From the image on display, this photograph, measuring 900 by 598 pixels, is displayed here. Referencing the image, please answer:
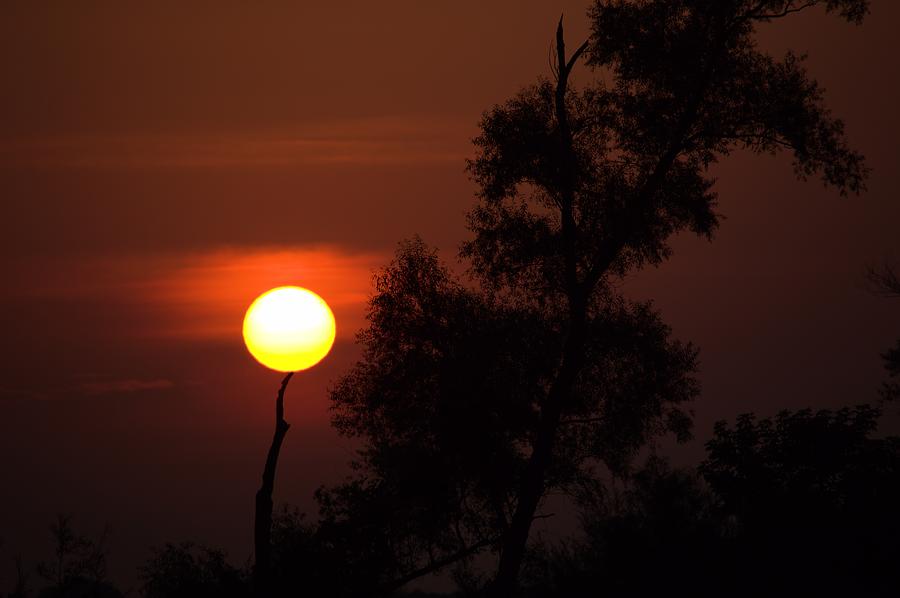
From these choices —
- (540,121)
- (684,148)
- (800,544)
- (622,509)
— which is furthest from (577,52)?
(622,509)

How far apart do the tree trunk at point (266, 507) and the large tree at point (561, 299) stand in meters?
6.79

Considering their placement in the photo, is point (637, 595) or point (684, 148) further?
point (637, 595)

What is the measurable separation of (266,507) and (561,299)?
13.1m

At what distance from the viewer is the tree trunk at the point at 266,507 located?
29531 millimetres

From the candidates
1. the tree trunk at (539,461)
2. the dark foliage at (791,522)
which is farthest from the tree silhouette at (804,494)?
the tree trunk at (539,461)

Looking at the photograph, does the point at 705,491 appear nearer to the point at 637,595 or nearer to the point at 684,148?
the point at 637,595

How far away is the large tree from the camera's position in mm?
33281

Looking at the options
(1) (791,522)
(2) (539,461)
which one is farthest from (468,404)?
(1) (791,522)

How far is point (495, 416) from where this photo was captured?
36656 mm

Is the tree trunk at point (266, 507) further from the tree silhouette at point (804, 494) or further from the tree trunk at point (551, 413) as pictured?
the tree silhouette at point (804, 494)

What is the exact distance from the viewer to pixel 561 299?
36375 millimetres

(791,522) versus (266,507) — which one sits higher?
(266,507)

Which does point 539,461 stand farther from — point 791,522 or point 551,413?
point 791,522

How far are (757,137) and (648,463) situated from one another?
2123 centimetres
